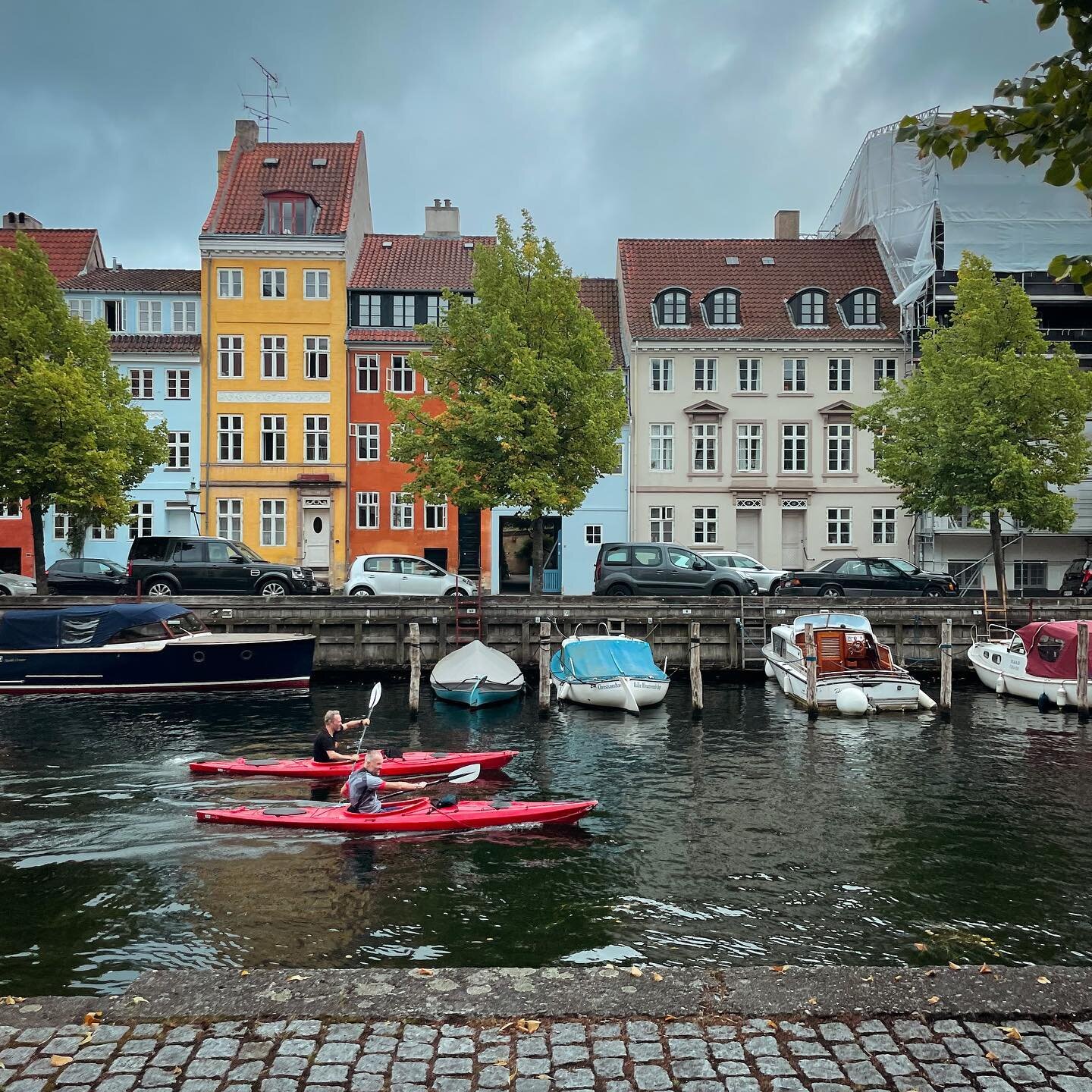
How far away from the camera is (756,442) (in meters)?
47.8

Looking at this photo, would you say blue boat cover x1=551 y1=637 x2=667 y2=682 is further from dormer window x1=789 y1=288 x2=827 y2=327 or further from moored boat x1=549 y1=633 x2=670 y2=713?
dormer window x1=789 y1=288 x2=827 y2=327

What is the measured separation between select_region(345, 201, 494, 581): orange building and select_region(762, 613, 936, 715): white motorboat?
752 inches

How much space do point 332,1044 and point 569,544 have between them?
40846 mm

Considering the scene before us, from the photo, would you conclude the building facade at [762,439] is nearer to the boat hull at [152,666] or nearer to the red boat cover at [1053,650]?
→ the red boat cover at [1053,650]

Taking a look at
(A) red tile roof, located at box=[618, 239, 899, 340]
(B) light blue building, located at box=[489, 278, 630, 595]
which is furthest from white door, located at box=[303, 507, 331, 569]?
(A) red tile roof, located at box=[618, 239, 899, 340]

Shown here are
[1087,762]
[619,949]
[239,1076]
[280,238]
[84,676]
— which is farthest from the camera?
[280,238]

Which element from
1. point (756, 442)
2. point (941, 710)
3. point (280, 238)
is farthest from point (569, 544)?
point (941, 710)

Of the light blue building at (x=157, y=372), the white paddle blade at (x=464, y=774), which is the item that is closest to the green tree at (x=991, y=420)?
the white paddle blade at (x=464, y=774)

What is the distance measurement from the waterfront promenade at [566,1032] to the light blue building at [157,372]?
1659 inches

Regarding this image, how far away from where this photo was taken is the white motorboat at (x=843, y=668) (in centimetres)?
2723

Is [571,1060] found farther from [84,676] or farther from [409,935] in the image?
[84,676]

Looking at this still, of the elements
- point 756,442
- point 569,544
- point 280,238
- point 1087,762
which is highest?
point 280,238

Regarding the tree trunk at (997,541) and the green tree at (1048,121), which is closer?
the green tree at (1048,121)

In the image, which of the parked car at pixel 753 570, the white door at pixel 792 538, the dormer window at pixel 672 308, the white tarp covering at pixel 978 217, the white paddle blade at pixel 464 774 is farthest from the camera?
the dormer window at pixel 672 308
